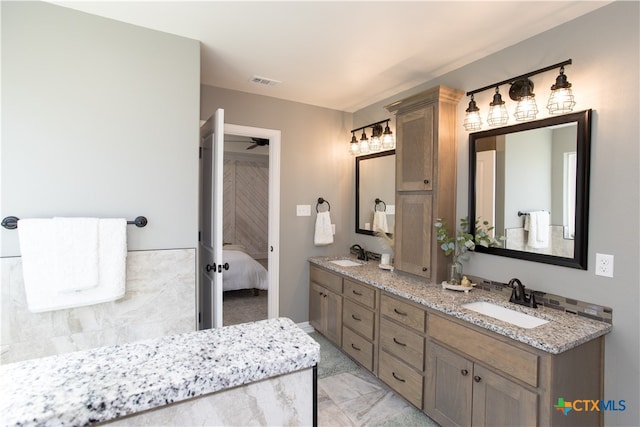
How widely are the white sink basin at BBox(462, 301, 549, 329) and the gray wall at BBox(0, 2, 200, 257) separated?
6.45ft

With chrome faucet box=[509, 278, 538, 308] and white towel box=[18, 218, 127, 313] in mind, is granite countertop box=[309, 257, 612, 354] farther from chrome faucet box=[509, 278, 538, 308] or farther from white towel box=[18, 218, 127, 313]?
white towel box=[18, 218, 127, 313]

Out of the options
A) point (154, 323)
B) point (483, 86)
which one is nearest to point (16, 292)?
point (154, 323)

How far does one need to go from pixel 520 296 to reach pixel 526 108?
117 centimetres

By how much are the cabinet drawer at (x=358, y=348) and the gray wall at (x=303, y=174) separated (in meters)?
0.79

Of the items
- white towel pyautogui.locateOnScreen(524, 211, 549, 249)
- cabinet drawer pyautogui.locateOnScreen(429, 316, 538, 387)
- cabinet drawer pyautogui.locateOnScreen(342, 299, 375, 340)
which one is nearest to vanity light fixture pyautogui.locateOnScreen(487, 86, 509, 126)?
white towel pyautogui.locateOnScreen(524, 211, 549, 249)

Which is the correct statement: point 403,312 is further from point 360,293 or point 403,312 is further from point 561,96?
point 561,96

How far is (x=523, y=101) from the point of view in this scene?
6.89ft

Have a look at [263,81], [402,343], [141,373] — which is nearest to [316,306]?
[402,343]

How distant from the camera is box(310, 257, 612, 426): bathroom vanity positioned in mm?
1574

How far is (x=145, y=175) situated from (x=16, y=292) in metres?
0.91

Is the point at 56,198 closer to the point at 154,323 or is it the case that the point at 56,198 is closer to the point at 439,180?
the point at 154,323

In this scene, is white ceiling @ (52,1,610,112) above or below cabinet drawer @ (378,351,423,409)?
above

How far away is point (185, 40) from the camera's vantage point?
224cm

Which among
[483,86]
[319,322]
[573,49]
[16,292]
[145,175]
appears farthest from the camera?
[319,322]
